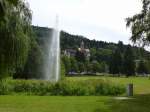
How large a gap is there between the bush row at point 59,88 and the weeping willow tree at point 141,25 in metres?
5.29

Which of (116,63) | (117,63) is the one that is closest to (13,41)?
(117,63)

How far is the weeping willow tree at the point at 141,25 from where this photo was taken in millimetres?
38844

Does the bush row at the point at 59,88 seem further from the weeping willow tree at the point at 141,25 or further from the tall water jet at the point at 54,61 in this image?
the tall water jet at the point at 54,61

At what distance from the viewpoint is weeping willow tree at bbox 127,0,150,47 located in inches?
1529

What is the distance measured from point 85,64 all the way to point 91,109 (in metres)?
167

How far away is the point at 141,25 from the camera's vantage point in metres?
39.8

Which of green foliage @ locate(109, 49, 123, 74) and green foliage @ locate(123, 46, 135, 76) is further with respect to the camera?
green foliage @ locate(109, 49, 123, 74)

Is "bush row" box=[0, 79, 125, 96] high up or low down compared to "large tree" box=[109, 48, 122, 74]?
down

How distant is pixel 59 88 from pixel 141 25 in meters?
9.53

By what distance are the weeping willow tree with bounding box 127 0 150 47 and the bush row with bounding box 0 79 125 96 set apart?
208 inches

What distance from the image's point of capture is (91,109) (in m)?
22.8

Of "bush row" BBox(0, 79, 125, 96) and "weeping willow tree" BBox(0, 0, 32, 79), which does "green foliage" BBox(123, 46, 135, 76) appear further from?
"weeping willow tree" BBox(0, 0, 32, 79)

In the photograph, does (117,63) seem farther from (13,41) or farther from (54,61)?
(13,41)

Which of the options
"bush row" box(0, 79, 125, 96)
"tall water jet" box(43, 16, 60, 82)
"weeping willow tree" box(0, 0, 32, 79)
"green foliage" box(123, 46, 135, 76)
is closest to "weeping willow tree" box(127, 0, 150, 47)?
"bush row" box(0, 79, 125, 96)
